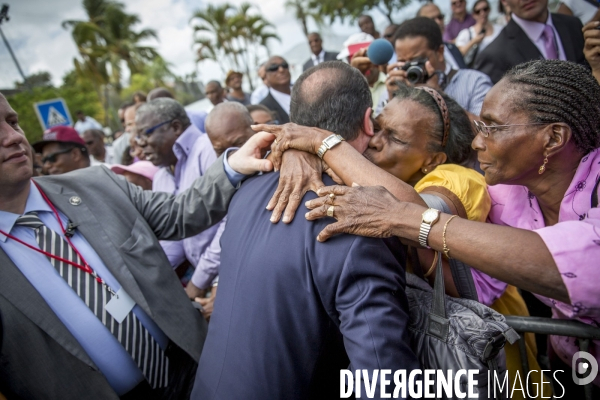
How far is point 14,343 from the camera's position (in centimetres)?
165

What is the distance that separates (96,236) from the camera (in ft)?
6.57

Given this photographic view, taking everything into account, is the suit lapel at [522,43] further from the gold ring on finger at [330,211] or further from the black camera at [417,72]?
the gold ring on finger at [330,211]

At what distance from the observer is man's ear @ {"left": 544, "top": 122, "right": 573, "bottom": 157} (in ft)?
5.06

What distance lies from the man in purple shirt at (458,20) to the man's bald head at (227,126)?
6.68m

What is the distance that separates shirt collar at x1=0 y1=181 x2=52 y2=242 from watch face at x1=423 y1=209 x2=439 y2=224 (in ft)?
6.47

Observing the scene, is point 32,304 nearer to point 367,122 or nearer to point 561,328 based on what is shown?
point 367,122

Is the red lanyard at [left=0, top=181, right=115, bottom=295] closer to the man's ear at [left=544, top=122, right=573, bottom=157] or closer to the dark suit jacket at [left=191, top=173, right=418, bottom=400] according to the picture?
the dark suit jacket at [left=191, top=173, right=418, bottom=400]

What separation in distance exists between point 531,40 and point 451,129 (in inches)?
92.5

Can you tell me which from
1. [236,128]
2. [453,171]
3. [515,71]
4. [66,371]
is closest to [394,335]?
[453,171]

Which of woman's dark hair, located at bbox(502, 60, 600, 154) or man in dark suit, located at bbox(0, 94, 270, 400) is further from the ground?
woman's dark hair, located at bbox(502, 60, 600, 154)

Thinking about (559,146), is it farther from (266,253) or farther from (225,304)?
(225,304)

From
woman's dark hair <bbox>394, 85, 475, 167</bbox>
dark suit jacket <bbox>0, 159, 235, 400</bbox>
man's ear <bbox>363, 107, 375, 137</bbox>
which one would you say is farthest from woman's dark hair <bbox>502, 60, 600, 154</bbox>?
A: dark suit jacket <bbox>0, 159, 235, 400</bbox>

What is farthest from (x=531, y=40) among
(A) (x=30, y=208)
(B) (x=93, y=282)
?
(A) (x=30, y=208)

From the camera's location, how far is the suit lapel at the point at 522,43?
362 centimetres
